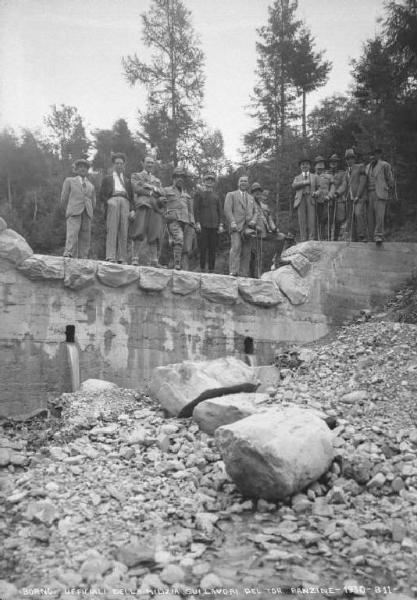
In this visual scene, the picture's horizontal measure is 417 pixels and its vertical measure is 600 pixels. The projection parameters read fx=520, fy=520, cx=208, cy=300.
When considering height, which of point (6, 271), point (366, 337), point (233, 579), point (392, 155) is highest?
point (392, 155)

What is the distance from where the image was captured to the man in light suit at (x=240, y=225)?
339 inches

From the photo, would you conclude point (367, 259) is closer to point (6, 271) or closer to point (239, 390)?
point (239, 390)

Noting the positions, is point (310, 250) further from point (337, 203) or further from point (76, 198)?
point (76, 198)

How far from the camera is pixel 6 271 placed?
21.9ft

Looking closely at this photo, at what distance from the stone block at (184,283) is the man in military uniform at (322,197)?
3186 millimetres

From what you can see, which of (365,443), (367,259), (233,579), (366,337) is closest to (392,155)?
(367,259)

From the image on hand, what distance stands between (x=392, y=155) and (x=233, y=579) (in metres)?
12.5

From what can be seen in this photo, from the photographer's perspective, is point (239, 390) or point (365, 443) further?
point (239, 390)

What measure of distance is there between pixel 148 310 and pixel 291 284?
2.39 meters

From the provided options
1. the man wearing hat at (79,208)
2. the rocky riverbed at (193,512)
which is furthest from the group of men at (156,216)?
the rocky riverbed at (193,512)

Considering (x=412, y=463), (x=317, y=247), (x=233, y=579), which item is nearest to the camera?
(x=233, y=579)

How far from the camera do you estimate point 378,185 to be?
9203mm

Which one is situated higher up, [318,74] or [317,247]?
[318,74]

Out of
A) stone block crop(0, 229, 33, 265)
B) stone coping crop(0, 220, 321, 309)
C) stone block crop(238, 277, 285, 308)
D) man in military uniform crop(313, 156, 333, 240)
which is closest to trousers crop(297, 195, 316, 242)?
man in military uniform crop(313, 156, 333, 240)
